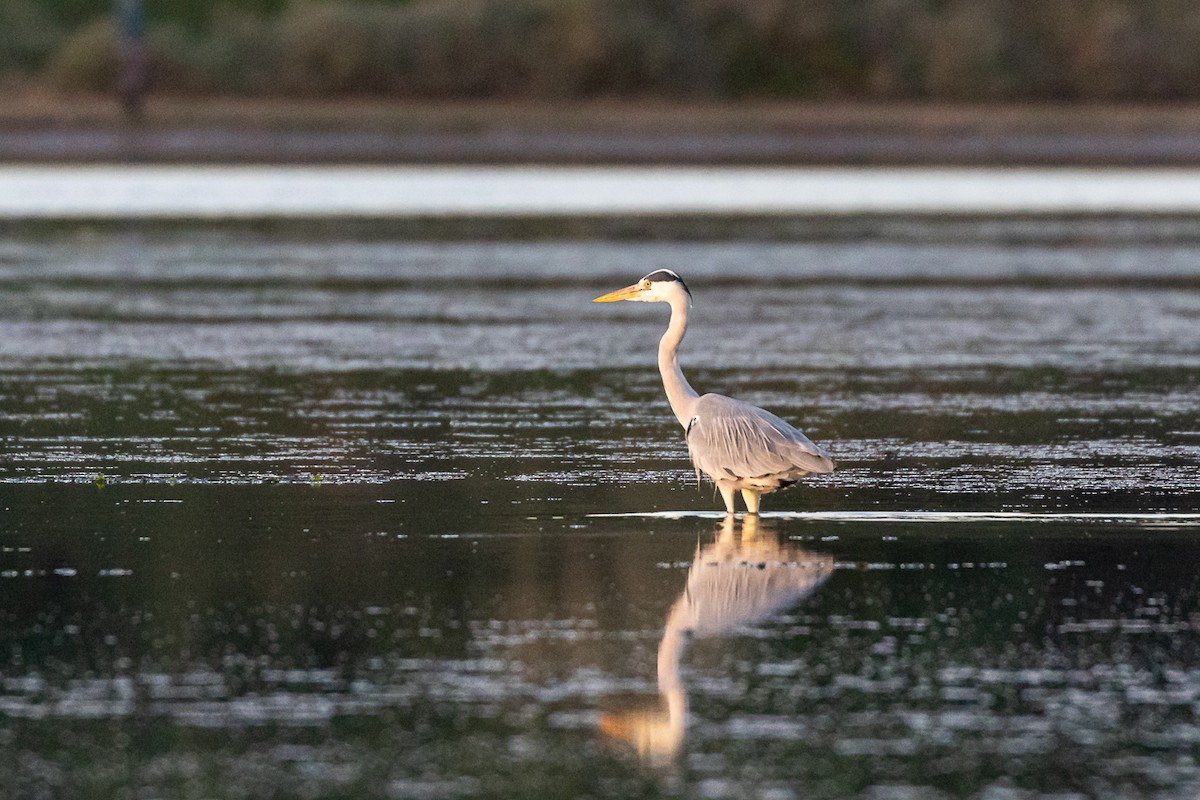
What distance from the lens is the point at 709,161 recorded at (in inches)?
1988

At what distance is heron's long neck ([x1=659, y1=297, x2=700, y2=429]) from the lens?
11.3 m

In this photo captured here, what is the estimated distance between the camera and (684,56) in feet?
204

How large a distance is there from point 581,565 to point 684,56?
53156 millimetres

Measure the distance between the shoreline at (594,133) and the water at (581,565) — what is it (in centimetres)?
3198

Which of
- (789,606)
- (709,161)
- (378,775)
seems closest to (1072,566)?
(789,606)

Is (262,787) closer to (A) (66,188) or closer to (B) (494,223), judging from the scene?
(B) (494,223)

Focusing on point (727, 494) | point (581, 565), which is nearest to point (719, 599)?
point (581, 565)

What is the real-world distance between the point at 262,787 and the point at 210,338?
40.4 ft

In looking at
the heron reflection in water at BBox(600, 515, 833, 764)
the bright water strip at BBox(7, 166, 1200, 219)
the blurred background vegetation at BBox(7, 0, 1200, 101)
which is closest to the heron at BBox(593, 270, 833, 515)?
the heron reflection in water at BBox(600, 515, 833, 764)

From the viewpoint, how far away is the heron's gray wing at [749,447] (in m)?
10.4

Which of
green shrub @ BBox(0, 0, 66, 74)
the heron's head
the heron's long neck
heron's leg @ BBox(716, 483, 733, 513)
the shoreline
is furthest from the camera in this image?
green shrub @ BBox(0, 0, 66, 74)

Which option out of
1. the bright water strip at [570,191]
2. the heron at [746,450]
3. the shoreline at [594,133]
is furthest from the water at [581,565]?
the shoreline at [594,133]

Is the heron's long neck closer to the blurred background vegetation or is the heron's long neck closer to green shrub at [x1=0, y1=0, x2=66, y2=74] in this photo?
the blurred background vegetation

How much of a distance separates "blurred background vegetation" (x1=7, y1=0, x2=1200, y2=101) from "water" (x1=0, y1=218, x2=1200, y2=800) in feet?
137
